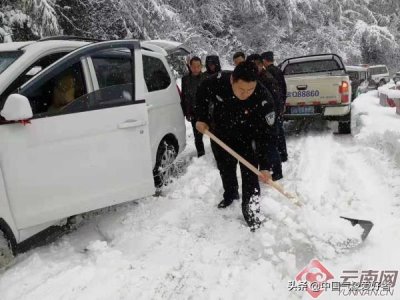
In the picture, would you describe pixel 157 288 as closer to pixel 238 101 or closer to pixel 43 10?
pixel 238 101

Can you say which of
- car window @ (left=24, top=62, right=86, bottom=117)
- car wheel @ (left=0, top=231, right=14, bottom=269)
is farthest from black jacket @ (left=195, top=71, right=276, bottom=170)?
car wheel @ (left=0, top=231, right=14, bottom=269)

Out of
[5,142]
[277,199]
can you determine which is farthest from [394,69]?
[5,142]

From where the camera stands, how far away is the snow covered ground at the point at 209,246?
10.1 feet

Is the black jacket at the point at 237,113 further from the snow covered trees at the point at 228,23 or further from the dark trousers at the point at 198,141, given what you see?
the snow covered trees at the point at 228,23

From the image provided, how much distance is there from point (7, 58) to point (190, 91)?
3232mm

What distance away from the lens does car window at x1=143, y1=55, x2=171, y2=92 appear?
497 centimetres

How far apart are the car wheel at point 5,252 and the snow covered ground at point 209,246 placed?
0.48 feet

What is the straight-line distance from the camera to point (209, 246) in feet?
12.1

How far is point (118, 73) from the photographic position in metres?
4.04

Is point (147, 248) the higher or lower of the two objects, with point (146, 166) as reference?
lower

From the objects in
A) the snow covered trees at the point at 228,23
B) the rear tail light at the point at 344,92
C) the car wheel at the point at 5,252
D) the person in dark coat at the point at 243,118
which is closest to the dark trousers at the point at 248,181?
the person in dark coat at the point at 243,118

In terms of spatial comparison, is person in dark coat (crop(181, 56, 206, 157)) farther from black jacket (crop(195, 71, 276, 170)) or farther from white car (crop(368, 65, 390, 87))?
white car (crop(368, 65, 390, 87))

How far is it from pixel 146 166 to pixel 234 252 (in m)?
1.17

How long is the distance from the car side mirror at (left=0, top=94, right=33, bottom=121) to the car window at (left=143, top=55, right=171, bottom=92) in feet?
6.90
